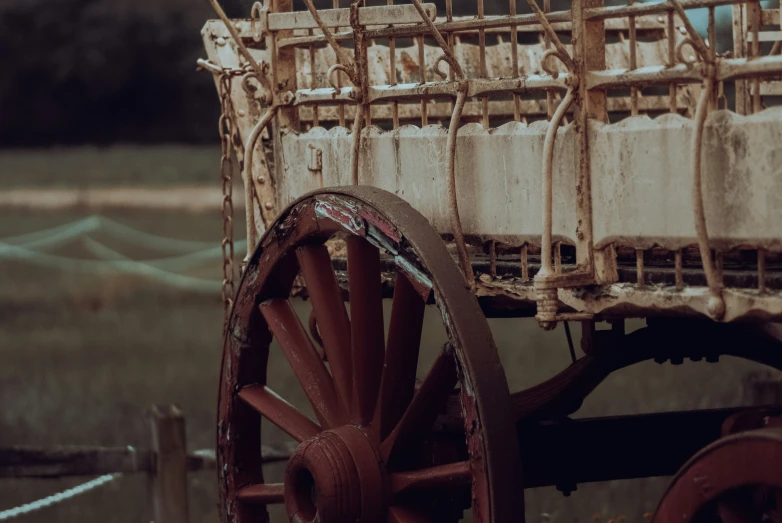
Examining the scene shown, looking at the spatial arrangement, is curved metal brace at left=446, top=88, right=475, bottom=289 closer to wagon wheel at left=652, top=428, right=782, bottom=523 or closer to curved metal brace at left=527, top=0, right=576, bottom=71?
curved metal brace at left=527, top=0, right=576, bottom=71

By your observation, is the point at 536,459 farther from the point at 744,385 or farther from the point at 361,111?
the point at 744,385

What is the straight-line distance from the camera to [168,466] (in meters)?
4.90

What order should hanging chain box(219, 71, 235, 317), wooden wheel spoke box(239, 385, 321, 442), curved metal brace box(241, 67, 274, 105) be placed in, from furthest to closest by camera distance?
hanging chain box(219, 71, 235, 317)
curved metal brace box(241, 67, 274, 105)
wooden wheel spoke box(239, 385, 321, 442)

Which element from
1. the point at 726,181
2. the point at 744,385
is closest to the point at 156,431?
Result: the point at 744,385

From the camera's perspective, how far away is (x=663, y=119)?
2.57m

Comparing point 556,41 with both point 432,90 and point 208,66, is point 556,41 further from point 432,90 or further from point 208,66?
point 208,66

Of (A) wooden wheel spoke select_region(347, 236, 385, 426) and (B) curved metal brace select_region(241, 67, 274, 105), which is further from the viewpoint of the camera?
(B) curved metal brace select_region(241, 67, 274, 105)

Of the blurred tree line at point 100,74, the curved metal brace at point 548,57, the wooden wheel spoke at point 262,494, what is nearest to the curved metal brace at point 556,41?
the curved metal brace at point 548,57

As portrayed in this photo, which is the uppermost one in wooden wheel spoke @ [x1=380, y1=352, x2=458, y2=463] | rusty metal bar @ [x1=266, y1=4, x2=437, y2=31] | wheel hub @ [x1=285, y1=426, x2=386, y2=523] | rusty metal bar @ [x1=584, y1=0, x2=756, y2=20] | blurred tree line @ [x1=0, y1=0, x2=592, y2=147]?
blurred tree line @ [x1=0, y1=0, x2=592, y2=147]

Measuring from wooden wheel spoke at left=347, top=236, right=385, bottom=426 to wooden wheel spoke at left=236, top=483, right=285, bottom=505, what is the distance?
0.44 m

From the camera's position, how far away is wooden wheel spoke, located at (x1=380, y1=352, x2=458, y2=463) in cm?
297

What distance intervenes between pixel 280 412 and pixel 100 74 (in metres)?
10.2

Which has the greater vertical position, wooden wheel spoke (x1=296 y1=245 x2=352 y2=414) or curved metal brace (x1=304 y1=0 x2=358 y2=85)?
curved metal brace (x1=304 y1=0 x2=358 y2=85)

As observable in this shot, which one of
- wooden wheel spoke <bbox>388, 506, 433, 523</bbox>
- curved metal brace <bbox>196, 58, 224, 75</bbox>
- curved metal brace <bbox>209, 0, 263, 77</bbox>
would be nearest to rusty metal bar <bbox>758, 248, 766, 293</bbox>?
wooden wheel spoke <bbox>388, 506, 433, 523</bbox>
